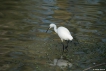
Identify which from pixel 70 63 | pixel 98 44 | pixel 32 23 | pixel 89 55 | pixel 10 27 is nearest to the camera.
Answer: pixel 70 63

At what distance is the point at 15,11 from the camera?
2156cm

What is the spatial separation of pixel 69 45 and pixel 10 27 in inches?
170

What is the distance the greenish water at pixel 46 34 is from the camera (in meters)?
11.8

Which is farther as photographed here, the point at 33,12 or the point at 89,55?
the point at 33,12

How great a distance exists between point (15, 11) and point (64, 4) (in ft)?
15.8

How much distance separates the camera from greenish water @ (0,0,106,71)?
11.8 m

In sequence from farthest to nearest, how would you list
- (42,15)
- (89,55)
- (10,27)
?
(42,15)
(10,27)
(89,55)

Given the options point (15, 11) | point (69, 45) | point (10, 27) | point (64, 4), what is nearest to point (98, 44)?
point (69, 45)

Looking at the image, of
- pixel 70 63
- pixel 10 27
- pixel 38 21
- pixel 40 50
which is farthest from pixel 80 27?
pixel 70 63

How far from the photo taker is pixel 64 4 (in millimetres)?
24812

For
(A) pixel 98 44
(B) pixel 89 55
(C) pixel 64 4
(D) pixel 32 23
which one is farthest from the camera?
(C) pixel 64 4

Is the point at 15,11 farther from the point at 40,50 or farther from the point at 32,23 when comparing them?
the point at 40,50

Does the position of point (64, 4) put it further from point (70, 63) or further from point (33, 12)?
point (70, 63)

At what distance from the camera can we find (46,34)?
16.1m
